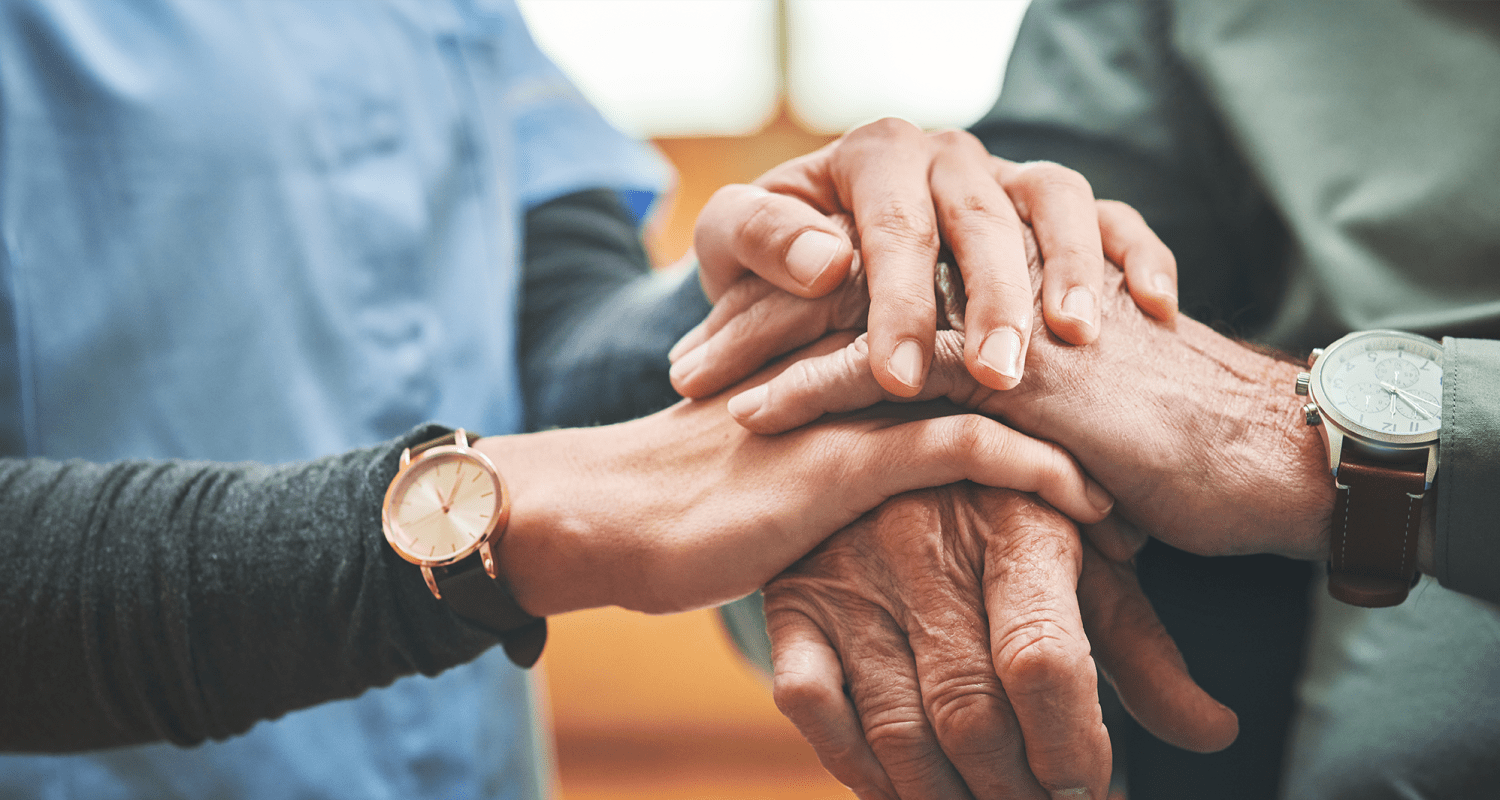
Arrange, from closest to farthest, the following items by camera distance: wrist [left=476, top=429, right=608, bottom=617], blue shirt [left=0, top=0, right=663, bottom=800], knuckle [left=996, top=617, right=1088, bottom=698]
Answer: knuckle [left=996, top=617, right=1088, bottom=698] < wrist [left=476, top=429, right=608, bottom=617] < blue shirt [left=0, top=0, right=663, bottom=800]

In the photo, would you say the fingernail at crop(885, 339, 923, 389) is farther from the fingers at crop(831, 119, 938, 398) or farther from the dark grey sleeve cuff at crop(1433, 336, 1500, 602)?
the dark grey sleeve cuff at crop(1433, 336, 1500, 602)

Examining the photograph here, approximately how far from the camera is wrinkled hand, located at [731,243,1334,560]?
372 millimetres

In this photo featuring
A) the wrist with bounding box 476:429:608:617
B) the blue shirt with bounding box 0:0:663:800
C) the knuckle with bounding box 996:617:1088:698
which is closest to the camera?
the knuckle with bounding box 996:617:1088:698

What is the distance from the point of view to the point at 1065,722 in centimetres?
31

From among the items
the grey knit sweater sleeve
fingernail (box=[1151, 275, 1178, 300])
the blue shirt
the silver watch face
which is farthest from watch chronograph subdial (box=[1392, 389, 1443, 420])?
the blue shirt

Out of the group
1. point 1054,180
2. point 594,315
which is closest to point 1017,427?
point 1054,180

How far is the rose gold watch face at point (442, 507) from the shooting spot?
0.39 m

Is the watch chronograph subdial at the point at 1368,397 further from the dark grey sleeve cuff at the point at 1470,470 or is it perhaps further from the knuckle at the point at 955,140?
the knuckle at the point at 955,140

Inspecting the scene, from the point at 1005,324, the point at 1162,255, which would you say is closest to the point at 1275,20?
the point at 1162,255

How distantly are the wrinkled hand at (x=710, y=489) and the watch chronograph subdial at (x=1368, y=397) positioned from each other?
0.34ft

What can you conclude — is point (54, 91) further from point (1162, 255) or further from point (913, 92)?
point (1162, 255)

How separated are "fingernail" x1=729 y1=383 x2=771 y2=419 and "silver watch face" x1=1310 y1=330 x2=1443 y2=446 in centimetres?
24

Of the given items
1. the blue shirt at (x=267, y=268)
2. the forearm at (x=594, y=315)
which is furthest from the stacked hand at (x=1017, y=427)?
the blue shirt at (x=267, y=268)

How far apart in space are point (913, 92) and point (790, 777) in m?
0.34
